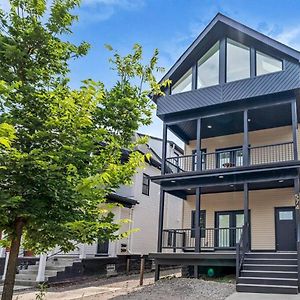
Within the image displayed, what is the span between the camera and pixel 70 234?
6.02m

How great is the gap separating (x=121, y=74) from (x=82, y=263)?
1163cm

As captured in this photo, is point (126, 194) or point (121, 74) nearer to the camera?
point (121, 74)

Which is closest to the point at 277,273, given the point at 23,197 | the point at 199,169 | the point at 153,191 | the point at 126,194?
the point at 199,169

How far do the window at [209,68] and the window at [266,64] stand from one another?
1895mm

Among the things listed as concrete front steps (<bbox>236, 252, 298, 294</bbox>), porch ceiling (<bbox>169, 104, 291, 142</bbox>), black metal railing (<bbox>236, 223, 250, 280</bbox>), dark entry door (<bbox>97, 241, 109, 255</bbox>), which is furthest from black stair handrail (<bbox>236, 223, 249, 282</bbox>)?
dark entry door (<bbox>97, 241, 109, 255</bbox>)

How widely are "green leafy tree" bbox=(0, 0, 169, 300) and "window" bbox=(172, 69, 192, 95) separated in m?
10.7

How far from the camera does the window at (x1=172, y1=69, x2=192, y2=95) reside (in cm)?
1742

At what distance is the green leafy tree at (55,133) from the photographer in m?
5.80

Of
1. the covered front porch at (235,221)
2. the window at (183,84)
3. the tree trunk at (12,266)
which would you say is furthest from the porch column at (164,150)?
the tree trunk at (12,266)

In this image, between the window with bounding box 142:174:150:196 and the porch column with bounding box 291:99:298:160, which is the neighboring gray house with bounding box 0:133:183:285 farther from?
the porch column with bounding box 291:99:298:160

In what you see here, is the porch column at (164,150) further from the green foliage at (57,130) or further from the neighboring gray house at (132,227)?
the green foliage at (57,130)

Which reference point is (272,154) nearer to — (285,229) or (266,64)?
(285,229)

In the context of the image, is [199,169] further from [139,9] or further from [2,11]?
[2,11]

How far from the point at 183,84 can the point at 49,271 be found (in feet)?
34.3
